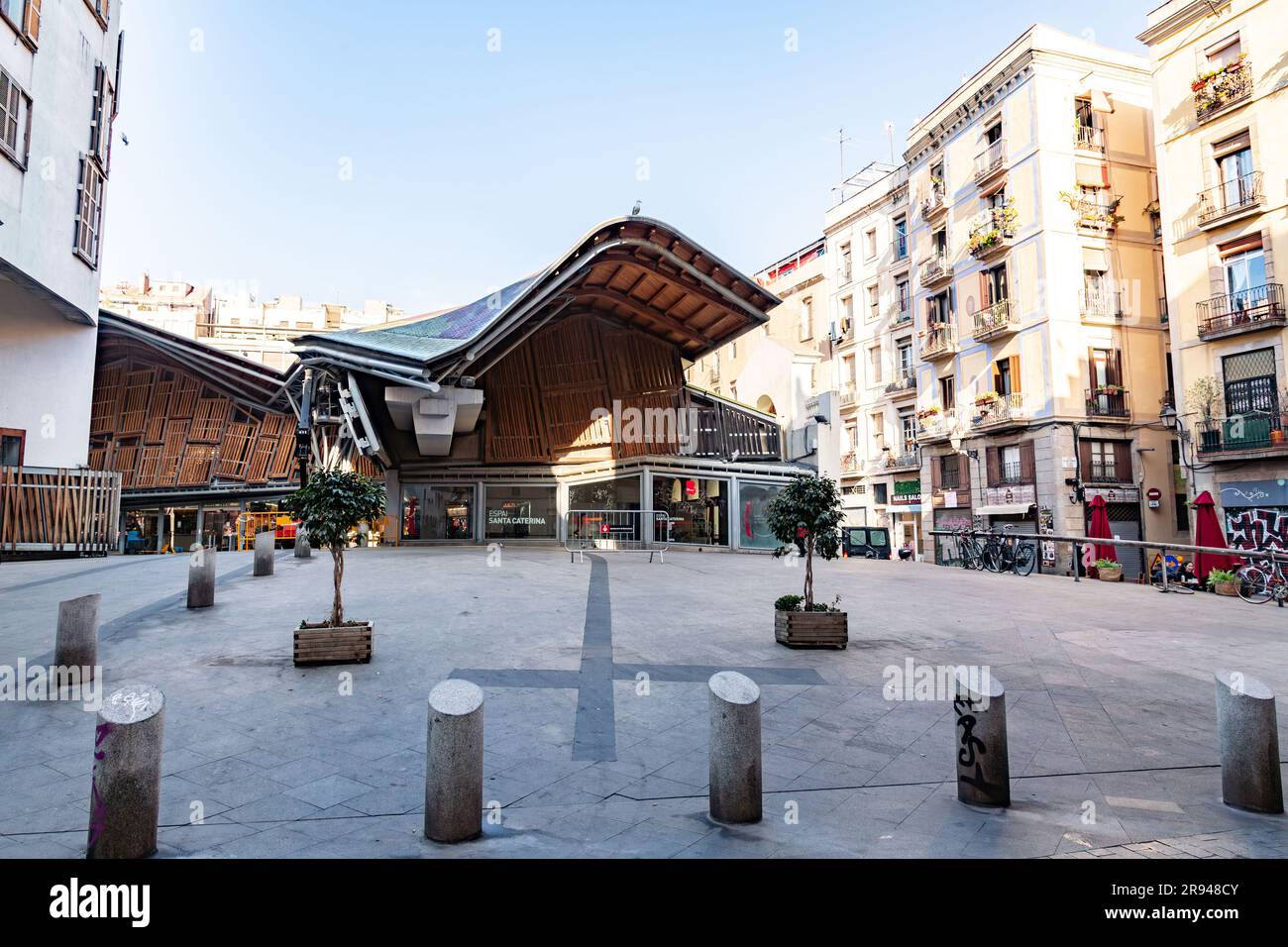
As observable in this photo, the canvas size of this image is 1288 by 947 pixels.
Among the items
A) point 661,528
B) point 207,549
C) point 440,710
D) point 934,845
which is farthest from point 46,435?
point 934,845

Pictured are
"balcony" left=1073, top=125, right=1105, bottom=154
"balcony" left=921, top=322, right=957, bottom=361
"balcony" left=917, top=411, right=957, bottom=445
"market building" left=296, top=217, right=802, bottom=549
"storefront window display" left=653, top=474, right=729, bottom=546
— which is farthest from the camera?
"balcony" left=921, top=322, right=957, bottom=361

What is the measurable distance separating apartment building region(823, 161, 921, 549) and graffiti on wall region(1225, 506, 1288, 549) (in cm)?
1423

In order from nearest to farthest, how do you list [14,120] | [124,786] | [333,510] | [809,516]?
[124,786] < [333,510] < [809,516] < [14,120]

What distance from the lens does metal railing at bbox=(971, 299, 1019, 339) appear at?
97.3 ft

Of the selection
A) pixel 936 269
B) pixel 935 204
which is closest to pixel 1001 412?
pixel 936 269

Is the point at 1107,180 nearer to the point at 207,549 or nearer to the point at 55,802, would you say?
the point at 207,549

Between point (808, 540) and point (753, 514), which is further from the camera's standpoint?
point (753, 514)

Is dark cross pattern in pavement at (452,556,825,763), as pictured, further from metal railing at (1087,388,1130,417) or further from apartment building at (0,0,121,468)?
metal railing at (1087,388,1130,417)

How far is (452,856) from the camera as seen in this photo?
3.94m

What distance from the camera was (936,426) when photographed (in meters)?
34.2

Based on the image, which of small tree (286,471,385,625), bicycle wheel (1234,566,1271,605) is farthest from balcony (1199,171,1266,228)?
small tree (286,471,385,625)

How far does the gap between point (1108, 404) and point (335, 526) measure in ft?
98.8

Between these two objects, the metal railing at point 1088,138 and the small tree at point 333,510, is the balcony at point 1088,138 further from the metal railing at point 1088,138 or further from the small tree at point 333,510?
the small tree at point 333,510

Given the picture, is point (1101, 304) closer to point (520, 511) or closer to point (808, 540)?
point (520, 511)
